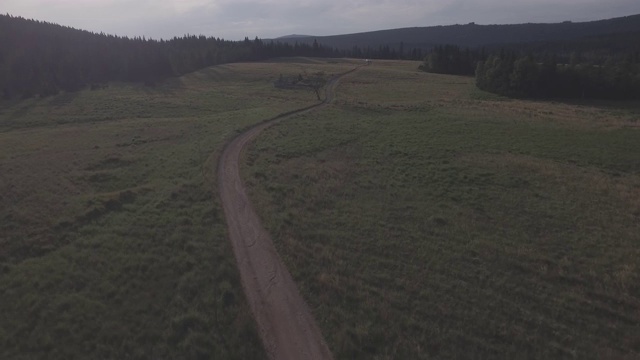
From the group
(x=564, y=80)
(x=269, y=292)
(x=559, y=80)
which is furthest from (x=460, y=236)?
(x=564, y=80)

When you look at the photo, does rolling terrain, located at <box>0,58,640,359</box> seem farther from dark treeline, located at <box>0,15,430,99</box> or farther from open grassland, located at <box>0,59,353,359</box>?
dark treeline, located at <box>0,15,430,99</box>

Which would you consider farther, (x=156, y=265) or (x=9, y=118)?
(x=9, y=118)

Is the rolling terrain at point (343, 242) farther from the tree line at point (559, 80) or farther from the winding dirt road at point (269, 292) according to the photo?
the tree line at point (559, 80)

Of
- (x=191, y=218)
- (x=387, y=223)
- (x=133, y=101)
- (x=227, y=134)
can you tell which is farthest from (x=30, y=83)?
(x=387, y=223)

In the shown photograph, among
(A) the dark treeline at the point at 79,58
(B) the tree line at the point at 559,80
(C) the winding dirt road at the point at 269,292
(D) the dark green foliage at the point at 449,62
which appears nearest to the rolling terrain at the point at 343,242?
(C) the winding dirt road at the point at 269,292

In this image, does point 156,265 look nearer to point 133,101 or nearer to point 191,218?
point 191,218

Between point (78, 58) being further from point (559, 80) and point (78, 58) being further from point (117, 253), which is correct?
point (117, 253)

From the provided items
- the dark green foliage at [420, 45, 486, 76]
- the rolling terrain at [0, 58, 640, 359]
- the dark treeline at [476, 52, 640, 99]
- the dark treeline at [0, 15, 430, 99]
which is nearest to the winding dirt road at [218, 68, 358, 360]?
the rolling terrain at [0, 58, 640, 359]
